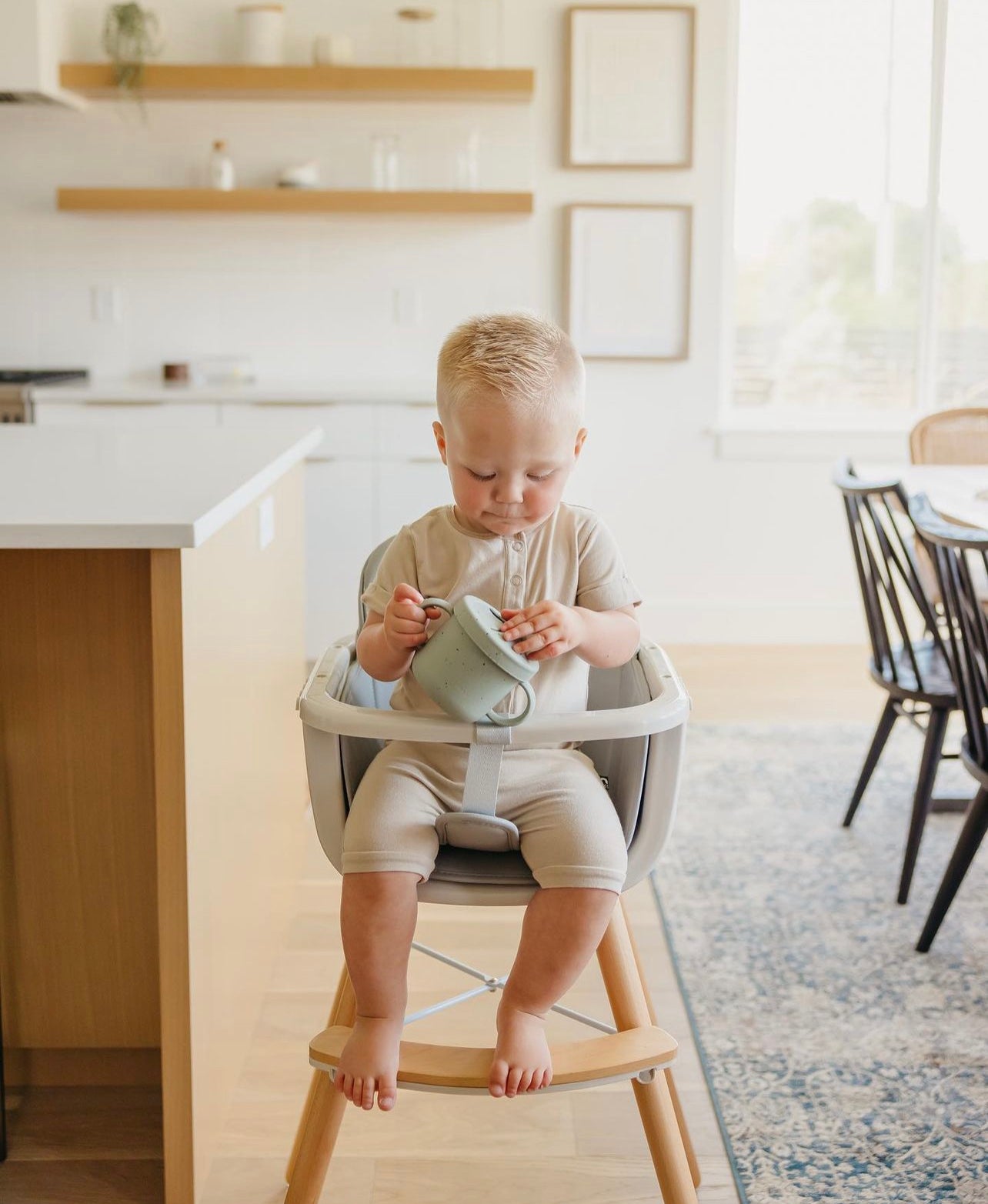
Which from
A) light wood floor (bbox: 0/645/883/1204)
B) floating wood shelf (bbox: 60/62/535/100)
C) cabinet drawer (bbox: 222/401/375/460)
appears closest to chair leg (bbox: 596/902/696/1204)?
light wood floor (bbox: 0/645/883/1204)

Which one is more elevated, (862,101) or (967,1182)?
(862,101)

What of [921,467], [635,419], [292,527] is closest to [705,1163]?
[292,527]

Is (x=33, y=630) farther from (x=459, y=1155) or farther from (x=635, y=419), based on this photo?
(x=635, y=419)

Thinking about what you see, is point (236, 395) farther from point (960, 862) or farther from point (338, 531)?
point (960, 862)

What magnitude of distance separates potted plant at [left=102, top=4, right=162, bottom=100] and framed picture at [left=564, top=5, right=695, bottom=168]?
4.55ft

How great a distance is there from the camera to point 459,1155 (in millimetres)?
1646

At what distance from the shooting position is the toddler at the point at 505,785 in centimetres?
120

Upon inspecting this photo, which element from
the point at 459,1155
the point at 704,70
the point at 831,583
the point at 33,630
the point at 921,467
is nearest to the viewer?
the point at 33,630

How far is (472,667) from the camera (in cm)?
116

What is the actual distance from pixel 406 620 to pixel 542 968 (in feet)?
1.17


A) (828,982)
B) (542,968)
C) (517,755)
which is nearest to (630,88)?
(828,982)

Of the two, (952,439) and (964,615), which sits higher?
(952,439)

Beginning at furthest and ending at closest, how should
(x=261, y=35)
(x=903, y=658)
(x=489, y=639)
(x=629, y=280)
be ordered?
(x=629, y=280) → (x=261, y=35) → (x=903, y=658) → (x=489, y=639)

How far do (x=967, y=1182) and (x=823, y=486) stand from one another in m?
3.16
